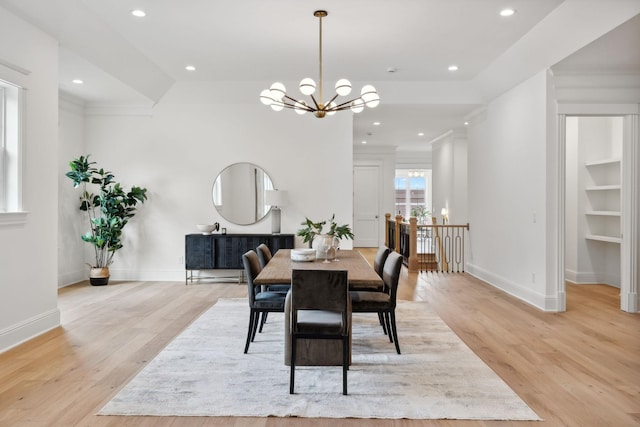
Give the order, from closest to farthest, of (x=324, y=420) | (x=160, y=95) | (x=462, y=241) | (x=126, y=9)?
(x=324, y=420)
(x=126, y=9)
(x=160, y=95)
(x=462, y=241)

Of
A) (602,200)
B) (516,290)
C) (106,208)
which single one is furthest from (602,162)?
(106,208)

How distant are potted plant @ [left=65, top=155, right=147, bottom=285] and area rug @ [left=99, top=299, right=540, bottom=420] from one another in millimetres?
3253

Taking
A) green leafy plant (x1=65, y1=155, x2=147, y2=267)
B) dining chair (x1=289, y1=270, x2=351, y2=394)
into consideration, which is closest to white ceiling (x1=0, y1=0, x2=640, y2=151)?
green leafy plant (x1=65, y1=155, x2=147, y2=267)

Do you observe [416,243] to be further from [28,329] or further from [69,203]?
[28,329]

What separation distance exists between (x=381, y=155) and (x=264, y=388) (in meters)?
9.96

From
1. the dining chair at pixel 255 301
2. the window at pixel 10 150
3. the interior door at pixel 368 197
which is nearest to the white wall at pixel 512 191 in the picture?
the dining chair at pixel 255 301

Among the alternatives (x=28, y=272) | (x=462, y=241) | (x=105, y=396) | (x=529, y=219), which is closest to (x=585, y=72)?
(x=529, y=219)

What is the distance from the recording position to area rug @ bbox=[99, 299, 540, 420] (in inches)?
102

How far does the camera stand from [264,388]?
291 cm

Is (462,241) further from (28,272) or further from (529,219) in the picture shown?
(28,272)

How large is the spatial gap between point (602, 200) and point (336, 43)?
479 cm

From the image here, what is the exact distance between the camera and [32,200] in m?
4.05

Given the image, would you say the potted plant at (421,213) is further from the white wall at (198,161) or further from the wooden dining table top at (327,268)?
the wooden dining table top at (327,268)

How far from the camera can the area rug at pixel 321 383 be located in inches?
102
